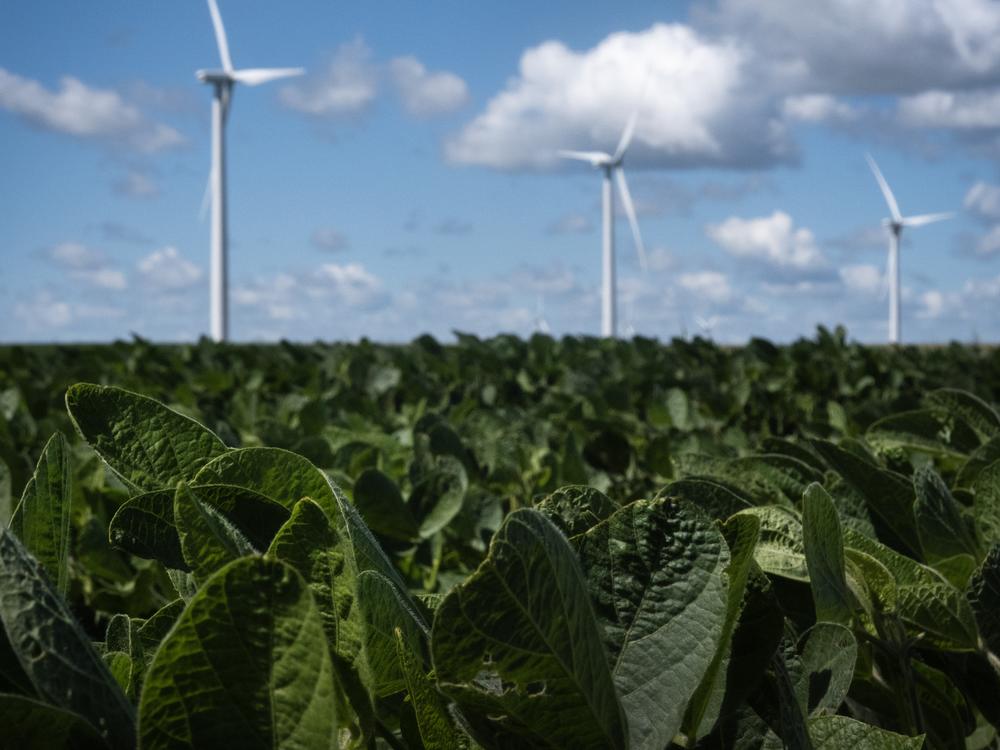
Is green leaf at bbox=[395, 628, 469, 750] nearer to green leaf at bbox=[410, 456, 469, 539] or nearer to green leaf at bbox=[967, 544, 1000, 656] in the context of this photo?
green leaf at bbox=[967, 544, 1000, 656]

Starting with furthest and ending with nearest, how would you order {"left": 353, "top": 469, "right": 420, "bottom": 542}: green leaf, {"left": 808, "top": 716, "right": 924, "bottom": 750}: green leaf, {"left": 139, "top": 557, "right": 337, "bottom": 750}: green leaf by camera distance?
{"left": 353, "top": 469, "right": 420, "bottom": 542}: green leaf < {"left": 808, "top": 716, "right": 924, "bottom": 750}: green leaf < {"left": 139, "top": 557, "right": 337, "bottom": 750}: green leaf

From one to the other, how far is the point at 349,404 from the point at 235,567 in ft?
11.1

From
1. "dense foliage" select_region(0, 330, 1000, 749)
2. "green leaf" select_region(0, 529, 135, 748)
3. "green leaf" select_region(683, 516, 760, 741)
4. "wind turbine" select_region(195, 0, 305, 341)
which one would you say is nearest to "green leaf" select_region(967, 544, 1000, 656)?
"dense foliage" select_region(0, 330, 1000, 749)

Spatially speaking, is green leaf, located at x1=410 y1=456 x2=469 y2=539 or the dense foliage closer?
the dense foliage

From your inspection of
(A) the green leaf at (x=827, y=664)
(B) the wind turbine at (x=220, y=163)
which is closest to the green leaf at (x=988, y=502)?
(A) the green leaf at (x=827, y=664)

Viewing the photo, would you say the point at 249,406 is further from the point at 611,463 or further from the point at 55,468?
the point at 55,468

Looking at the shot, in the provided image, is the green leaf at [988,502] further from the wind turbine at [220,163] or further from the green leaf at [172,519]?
the wind turbine at [220,163]

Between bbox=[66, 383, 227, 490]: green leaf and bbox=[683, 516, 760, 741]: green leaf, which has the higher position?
bbox=[66, 383, 227, 490]: green leaf

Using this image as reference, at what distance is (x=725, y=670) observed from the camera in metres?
0.85

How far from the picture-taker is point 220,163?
21906mm

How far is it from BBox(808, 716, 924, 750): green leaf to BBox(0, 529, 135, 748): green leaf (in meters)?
0.52

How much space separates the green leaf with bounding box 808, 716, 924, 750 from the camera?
34.3 inches

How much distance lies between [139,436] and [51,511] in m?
0.11

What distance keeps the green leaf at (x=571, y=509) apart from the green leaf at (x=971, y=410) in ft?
4.48
